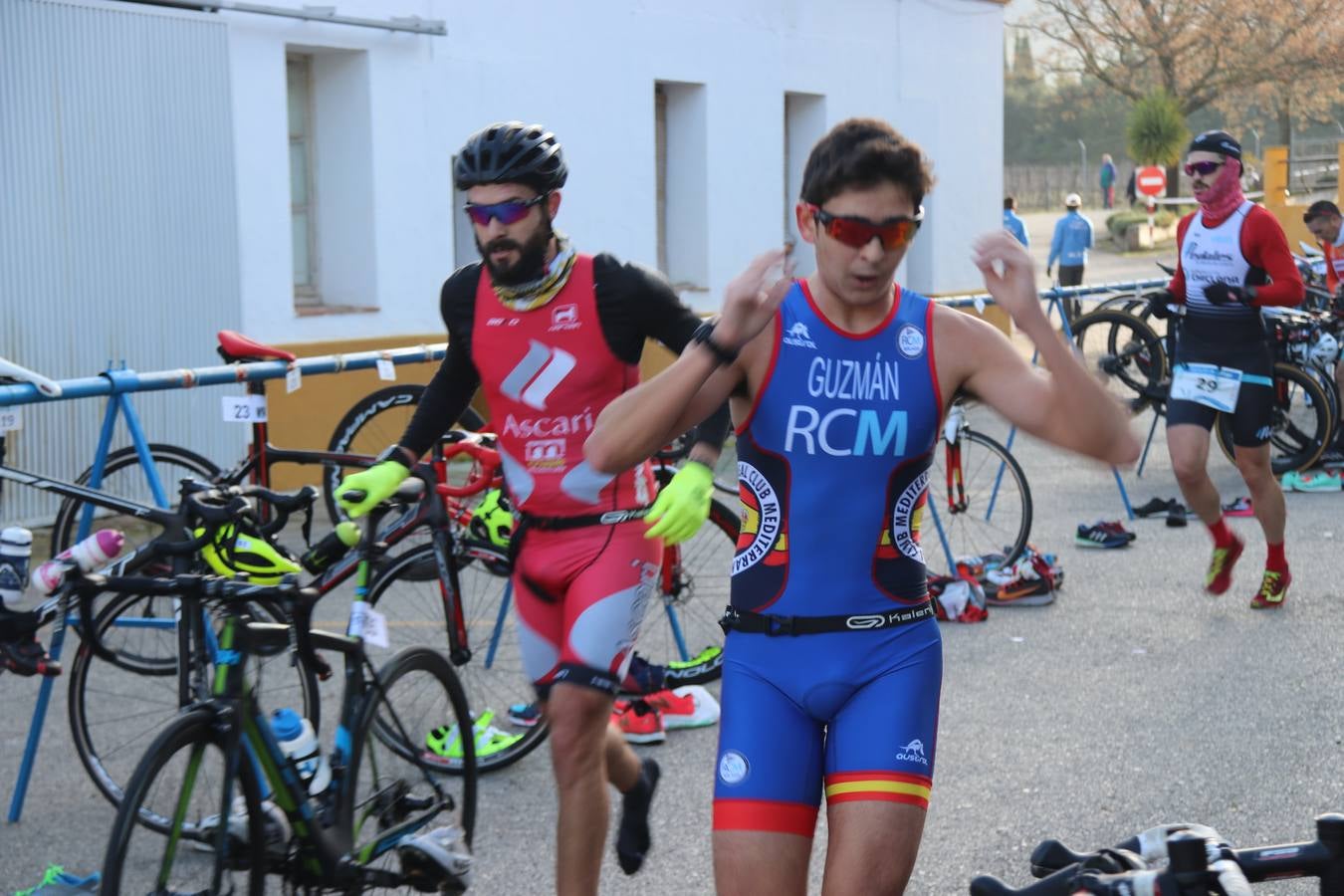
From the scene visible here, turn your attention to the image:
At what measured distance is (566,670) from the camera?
170 inches

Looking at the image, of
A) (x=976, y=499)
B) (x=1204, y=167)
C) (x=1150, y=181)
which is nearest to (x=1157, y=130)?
(x=1150, y=181)

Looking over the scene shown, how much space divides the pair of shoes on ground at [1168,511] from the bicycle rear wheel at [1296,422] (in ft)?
3.40

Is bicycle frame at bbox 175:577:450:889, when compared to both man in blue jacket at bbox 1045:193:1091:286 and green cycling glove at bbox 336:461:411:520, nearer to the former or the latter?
green cycling glove at bbox 336:461:411:520

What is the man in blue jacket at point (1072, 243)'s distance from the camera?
2381 centimetres

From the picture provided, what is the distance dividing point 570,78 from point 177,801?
11930mm

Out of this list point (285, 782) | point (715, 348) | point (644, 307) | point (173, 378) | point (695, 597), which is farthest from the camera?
A: point (695, 597)

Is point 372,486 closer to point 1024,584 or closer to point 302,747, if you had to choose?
point 302,747

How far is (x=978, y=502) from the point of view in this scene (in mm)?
9094

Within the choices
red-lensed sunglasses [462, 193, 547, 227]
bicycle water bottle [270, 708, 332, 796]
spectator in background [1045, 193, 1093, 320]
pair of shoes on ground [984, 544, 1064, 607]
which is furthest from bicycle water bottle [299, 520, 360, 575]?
spectator in background [1045, 193, 1093, 320]

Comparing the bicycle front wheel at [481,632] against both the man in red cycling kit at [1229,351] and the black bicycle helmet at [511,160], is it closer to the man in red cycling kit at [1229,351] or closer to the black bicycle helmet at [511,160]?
the black bicycle helmet at [511,160]

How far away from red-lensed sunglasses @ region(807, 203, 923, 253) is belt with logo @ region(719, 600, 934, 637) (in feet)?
2.38

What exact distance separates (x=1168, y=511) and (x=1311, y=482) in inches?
72.5

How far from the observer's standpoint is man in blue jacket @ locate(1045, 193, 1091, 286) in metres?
23.8

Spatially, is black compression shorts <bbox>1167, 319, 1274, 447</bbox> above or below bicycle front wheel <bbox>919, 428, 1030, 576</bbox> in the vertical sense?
above
